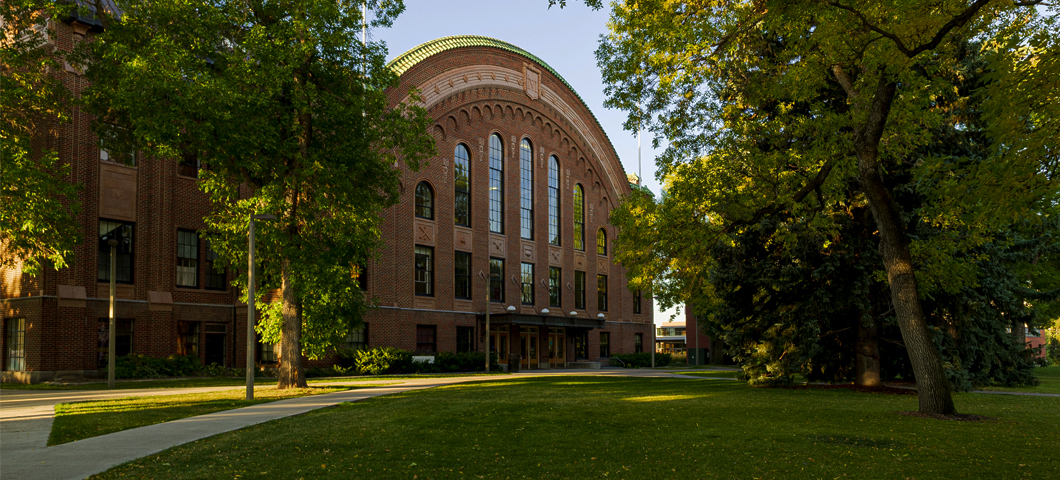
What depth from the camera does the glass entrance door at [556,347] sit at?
49.2m

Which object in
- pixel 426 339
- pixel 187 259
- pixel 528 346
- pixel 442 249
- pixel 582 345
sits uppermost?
pixel 442 249

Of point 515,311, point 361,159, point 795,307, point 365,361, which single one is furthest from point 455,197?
point 795,307

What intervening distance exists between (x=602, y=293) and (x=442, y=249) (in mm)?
17465

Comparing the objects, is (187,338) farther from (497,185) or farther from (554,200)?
(554,200)

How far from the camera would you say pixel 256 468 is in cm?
841

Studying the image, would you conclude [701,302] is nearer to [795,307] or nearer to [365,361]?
[795,307]

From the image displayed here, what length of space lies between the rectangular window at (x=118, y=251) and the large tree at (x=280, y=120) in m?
8.83

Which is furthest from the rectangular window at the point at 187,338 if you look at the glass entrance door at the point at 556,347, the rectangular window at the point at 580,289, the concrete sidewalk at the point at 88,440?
the rectangular window at the point at 580,289

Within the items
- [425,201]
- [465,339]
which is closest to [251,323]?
[425,201]

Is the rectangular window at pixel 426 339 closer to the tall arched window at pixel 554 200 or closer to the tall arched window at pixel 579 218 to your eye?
the tall arched window at pixel 554 200

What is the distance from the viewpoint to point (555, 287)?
50.7 meters

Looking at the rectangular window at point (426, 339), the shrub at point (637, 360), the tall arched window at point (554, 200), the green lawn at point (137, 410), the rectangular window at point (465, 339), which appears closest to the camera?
the green lawn at point (137, 410)

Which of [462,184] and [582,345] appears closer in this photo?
[462,184]

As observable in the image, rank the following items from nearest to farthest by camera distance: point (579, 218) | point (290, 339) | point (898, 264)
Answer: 1. point (898, 264)
2. point (290, 339)
3. point (579, 218)
